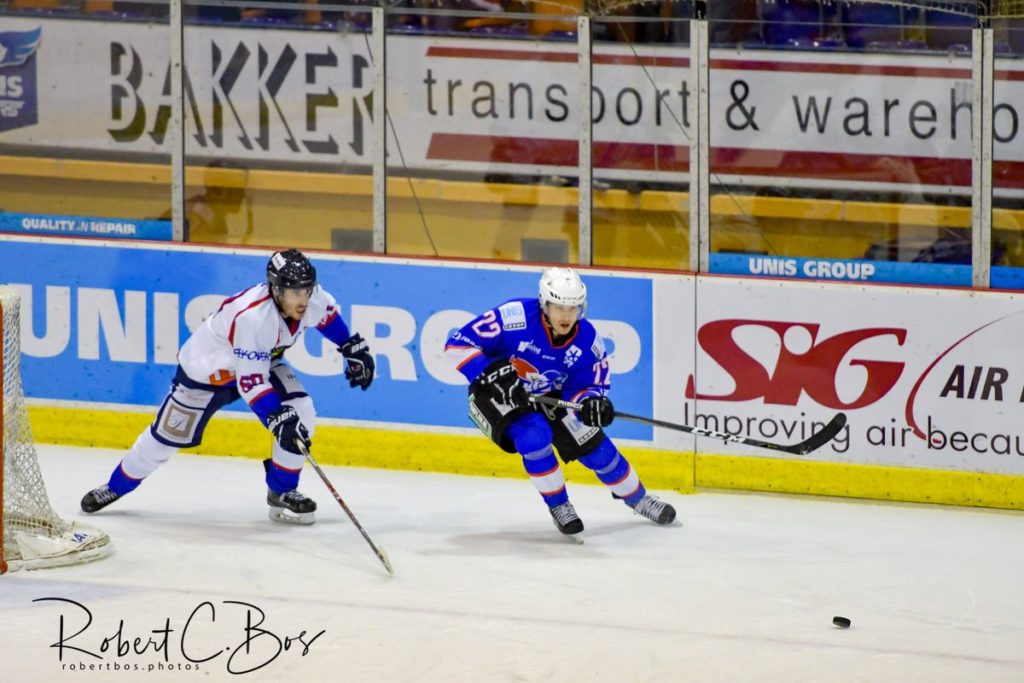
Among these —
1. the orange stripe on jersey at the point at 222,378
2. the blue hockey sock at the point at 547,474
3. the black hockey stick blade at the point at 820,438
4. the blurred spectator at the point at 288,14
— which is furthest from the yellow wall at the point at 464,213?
the orange stripe on jersey at the point at 222,378

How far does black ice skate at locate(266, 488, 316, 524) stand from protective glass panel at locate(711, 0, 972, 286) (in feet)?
6.21

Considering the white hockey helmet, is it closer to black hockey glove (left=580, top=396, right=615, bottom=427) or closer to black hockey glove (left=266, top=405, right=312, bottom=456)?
black hockey glove (left=580, top=396, right=615, bottom=427)

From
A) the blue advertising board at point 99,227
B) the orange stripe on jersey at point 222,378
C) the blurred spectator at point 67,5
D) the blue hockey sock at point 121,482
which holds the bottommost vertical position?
the blue hockey sock at point 121,482

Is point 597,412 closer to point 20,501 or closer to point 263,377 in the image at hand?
point 263,377

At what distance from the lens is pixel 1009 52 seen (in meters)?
6.68

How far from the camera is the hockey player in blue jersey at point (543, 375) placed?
601 cm

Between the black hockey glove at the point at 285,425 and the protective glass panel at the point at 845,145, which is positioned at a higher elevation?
the protective glass panel at the point at 845,145

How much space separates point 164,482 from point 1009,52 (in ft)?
12.0

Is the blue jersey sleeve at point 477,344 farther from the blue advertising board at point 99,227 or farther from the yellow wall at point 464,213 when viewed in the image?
the blue advertising board at point 99,227

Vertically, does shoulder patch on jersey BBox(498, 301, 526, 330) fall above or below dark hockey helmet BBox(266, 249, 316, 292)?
below

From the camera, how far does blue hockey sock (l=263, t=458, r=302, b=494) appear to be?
6383 millimetres

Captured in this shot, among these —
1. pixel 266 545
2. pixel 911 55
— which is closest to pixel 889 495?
pixel 911 55

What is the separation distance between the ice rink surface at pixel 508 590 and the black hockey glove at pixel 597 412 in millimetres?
485

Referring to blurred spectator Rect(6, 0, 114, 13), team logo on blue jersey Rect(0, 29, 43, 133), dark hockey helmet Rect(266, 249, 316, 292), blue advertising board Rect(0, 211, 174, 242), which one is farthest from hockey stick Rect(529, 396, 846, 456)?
team logo on blue jersey Rect(0, 29, 43, 133)
